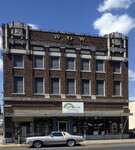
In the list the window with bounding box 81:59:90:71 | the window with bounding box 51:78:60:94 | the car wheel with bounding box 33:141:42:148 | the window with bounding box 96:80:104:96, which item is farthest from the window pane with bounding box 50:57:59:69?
the car wheel with bounding box 33:141:42:148

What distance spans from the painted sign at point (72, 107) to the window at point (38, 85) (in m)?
3.23

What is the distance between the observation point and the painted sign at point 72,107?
155 feet

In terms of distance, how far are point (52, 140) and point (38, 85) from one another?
1123cm

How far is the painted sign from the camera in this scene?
47.3 metres

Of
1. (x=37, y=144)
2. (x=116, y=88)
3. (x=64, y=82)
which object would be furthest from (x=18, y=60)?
(x=116, y=88)

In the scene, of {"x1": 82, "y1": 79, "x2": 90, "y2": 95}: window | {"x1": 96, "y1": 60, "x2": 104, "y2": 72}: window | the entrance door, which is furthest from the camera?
{"x1": 96, "y1": 60, "x2": 104, "y2": 72}: window

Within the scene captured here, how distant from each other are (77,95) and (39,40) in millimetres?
8112

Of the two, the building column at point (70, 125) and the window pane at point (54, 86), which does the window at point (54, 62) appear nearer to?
the window pane at point (54, 86)

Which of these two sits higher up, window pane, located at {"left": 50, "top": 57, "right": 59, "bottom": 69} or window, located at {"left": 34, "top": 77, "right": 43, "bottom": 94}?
window pane, located at {"left": 50, "top": 57, "right": 59, "bottom": 69}

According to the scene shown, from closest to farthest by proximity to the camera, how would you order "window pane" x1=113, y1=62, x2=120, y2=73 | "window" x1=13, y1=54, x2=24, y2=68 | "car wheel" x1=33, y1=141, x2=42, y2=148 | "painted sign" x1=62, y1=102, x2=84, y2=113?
1. "car wheel" x1=33, y1=141, x2=42, y2=148
2. "window" x1=13, y1=54, x2=24, y2=68
3. "painted sign" x1=62, y1=102, x2=84, y2=113
4. "window pane" x1=113, y1=62, x2=120, y2=73

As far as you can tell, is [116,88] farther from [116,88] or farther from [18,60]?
[18,60]

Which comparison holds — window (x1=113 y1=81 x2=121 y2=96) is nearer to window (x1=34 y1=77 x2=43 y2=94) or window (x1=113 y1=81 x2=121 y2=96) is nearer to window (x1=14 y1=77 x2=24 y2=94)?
window (x1=34 y1=77 x2=43 y2=94)

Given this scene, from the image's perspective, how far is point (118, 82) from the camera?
51594mm

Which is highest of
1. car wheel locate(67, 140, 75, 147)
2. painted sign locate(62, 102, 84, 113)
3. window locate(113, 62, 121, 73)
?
window locate(113, 62, 121, 73)
